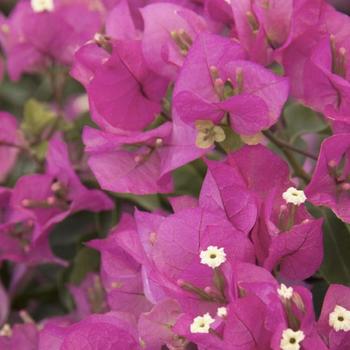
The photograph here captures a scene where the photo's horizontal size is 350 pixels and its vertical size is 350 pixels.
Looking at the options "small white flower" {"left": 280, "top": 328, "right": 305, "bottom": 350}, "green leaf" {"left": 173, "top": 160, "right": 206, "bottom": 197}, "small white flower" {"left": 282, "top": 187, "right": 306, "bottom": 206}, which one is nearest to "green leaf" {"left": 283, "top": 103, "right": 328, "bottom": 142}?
"green leaf" {"left": 173, "top": 160, "right": 206, "bottom": 197}

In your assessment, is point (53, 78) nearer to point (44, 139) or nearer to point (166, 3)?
point (44, 139)

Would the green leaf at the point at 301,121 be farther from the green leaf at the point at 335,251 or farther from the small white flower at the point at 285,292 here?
the small white flower at the point at 285,292

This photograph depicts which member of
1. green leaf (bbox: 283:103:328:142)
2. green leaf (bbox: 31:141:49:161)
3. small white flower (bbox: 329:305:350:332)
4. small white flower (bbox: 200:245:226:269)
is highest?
small white flower (bbox: 200:245:226:269)

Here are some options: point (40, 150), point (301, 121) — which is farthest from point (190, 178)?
point (40, 150)

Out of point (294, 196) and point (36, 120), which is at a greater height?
point (294, 196)

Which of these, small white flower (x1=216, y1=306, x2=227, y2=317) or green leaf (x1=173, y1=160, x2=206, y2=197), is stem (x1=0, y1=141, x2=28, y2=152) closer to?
green leaf (x1=173, y1=160, x2=206, y2=197)

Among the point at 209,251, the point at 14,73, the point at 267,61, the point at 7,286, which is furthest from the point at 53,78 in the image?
the point at 209,251

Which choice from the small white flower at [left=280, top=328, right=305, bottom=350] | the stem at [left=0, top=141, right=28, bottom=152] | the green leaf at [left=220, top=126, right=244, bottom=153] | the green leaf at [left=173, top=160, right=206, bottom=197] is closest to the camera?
the small white flower at [left=280, top=328, right=305, bottom=350]

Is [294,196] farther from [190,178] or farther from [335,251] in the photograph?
[190,178]
